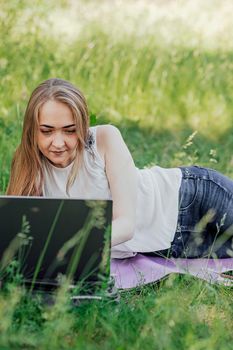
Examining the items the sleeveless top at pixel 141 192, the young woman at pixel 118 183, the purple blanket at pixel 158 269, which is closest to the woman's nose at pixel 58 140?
the young woman at pixel 118 183

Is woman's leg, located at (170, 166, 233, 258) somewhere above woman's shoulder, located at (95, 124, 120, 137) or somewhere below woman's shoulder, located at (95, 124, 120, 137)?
below

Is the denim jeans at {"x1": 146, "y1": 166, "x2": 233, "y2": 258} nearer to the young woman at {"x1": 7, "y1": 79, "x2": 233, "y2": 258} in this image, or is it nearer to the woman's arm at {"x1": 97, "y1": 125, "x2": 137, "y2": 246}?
the young woman at {"x1": 7, "y1": 79, "x2": 233, "y2": 258}

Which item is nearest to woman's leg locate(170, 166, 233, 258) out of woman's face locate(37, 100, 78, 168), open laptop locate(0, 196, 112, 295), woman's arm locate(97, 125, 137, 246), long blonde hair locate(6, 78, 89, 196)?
woman's arm locate(97, 125, 137, 246)

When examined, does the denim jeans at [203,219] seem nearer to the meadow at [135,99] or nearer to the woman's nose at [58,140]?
the meadow at [135,99]

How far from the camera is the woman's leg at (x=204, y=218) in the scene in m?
3.74

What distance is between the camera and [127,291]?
Result: 3381mm

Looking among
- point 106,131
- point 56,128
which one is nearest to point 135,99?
point 106,131

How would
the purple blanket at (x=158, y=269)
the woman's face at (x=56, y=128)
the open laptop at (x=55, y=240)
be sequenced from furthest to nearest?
the purple blanket at (x=158, y=269) → the woman's face at (x=56, y=128) → the open laptop at (x=55, y=240)

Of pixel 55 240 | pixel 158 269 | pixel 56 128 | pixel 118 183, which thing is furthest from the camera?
pixel 158 269

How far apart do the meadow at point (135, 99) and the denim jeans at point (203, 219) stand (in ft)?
0.71

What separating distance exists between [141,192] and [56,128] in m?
0.56

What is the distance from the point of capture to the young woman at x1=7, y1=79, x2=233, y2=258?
3.33 m

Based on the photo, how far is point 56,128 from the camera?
330 centimetres

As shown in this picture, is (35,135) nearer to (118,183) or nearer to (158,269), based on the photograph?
(118,183)
